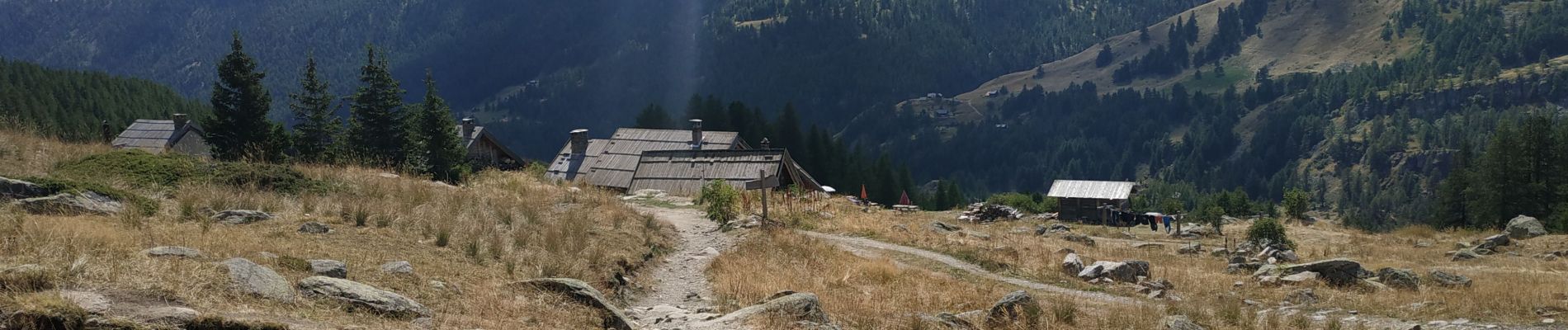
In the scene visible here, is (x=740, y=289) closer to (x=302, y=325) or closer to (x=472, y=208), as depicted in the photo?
(x=472, y=208)

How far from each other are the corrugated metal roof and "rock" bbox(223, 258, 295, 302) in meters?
61.8

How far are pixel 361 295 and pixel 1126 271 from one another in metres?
14.7

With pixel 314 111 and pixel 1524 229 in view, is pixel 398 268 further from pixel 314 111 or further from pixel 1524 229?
pixel 1524 229

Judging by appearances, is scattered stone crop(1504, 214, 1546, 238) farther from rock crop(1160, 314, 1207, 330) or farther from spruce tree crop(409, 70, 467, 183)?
spruce tree crop(409, 70, 467, 183)

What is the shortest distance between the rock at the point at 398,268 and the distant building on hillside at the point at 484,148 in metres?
46.4

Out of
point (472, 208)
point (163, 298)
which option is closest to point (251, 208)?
point (472, 208)

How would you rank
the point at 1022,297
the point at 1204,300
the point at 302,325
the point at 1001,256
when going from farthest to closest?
the point at 1001,256 → the point at 1204,300 → the point at 1022,297 → the point at 302,325

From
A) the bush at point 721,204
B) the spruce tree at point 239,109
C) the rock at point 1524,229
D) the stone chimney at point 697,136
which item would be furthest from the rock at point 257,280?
the stone chimney at point 697,136

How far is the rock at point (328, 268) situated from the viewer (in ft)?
38.5

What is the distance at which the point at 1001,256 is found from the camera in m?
23.5

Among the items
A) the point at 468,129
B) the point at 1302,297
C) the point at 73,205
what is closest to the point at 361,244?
the point at 73,205

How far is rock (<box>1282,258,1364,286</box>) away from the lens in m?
20.7

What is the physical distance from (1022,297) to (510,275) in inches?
264

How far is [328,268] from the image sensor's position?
11.8 m
